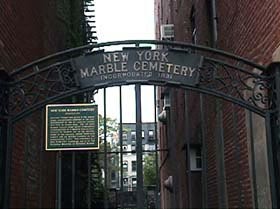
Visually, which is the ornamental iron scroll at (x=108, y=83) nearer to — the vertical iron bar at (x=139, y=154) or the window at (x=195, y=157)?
the vertical iron bar at (x=139, y=154)

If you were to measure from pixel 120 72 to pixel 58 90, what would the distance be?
0.71m

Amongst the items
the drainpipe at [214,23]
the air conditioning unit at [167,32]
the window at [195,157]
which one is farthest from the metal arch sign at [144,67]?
the air conditioning unit at [167,32]

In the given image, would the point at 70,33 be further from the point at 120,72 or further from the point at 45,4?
the point at 120,72

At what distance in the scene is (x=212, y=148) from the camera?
10273mm

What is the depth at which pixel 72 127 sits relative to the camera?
5.88m

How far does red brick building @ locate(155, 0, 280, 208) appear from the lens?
637 cm

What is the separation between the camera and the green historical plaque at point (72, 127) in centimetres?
588

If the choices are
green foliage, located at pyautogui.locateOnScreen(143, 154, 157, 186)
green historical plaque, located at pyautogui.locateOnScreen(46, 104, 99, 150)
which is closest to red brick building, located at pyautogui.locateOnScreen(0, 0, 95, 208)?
green historical plaque, located at pyautogui.locateOnScreen(46, 104, 99, 150)

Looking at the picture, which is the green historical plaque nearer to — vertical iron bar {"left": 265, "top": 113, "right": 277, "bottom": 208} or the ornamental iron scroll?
the ornamental iron scroll

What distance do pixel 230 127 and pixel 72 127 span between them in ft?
11.7

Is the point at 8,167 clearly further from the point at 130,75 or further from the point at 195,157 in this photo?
the point at 195,157

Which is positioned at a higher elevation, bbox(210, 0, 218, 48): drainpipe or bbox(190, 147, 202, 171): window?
bbox(210, 0, 218, 48): drainpipe

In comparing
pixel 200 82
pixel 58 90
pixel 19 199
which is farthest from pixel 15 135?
pixel 200 82

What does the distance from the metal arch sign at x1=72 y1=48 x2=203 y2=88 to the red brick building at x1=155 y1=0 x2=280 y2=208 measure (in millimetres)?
598
